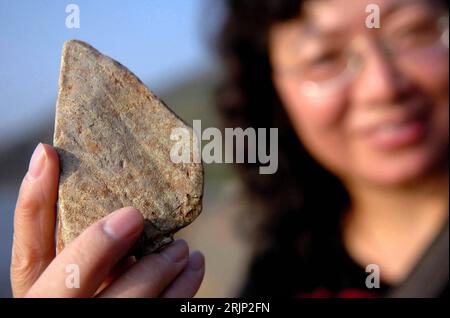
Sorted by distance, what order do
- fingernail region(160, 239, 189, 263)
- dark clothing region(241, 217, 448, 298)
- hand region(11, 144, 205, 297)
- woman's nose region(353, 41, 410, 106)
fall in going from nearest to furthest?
hand region(11, 144, 205, 297)
fingernail region(160, 239, 189, 263)
woman's nose region(353, 41, 410, 106)
dark clothing region(241, 217, 448, 298)

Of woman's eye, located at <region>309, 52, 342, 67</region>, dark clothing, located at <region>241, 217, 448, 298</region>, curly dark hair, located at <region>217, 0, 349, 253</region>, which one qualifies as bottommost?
dark clothing, located at <region>241, 217, 448, 298</region>

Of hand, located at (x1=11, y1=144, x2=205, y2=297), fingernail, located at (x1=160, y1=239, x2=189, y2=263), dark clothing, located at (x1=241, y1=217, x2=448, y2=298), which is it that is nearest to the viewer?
hand, located at (x1=11, y1=144, x2=205, y2=297)

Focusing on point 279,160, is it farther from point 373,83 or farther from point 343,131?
point 373,83

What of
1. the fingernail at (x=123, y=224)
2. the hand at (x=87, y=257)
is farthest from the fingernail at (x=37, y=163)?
the fingernail at (x=123, y=224)

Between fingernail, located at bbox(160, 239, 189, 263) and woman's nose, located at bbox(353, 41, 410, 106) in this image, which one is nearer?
fingernail, located at bbox(160, 239, 189, 263)

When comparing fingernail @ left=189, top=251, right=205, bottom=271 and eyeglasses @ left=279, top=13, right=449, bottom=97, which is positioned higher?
eyeglasses @ left=279, top=13, right=449, bottom=97

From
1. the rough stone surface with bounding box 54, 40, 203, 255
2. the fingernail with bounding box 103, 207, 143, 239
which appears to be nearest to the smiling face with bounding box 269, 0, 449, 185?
the rough stone surface with bounding box 54, 40, 203, 255

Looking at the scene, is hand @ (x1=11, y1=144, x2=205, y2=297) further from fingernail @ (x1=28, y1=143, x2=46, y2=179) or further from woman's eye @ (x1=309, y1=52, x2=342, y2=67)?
woman's eye @ (x1=309, y1=52, x2=342, y2=67)
